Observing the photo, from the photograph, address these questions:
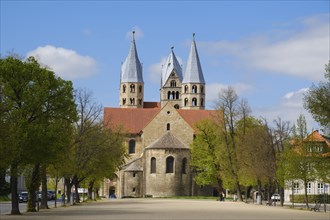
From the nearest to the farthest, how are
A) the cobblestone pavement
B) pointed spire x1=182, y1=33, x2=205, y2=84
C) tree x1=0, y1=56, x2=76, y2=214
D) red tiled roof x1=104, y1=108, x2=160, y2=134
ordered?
1. the cobblestone pavement
2. tree x1=0, y1=56, x2=76, y2=214
3. red tiled roof x1=104, y1=108, x2=160, y2=134
4. pointed spire x1=182, y1=33, x2=205, y2=84

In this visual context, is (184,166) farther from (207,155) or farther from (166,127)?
(207,155)

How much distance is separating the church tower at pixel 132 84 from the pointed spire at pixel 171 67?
6028mm

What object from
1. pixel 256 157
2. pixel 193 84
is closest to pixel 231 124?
pixel 256 157

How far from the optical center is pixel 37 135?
44.0 m

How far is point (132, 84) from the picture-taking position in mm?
164250

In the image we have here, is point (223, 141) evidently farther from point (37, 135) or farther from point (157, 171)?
point (37, 135)

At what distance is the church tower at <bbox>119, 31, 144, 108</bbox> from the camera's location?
164 metres

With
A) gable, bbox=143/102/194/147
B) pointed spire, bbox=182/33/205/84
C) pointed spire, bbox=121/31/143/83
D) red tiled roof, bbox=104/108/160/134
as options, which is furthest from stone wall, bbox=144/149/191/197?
pointed spire, bbox=121/31/143/83

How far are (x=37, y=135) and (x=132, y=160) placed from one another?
268 ft

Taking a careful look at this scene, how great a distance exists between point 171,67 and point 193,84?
980 centimetres

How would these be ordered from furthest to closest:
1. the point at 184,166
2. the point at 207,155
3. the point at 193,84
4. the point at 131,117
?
the point at 193,84 < the point at 131,117 < the point at 184,166 < the point at 207,155

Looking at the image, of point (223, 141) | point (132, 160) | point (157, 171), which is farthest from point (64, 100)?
point (132, 160)

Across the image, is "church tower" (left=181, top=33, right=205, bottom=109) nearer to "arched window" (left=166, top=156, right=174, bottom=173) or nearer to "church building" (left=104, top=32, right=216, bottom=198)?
"church building" (left=104, top=32, right=216, bottom=198)

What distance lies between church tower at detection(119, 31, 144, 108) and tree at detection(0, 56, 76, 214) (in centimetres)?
11569
